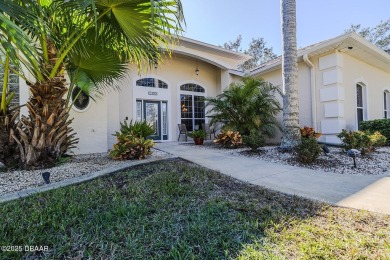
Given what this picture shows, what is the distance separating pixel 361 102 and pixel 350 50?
112 inches

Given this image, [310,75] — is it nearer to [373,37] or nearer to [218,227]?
[218,227]

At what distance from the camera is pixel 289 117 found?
7.00 m

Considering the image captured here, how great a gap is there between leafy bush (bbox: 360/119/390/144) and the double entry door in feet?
29.3

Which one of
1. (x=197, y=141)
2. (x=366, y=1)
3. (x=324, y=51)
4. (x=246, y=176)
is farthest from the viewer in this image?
(x=366, y=1)

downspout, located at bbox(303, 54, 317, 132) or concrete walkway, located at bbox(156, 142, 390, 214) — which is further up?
downspout, located at bbox(303, 54, 317, 132)

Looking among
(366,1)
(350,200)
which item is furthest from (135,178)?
(366,1)

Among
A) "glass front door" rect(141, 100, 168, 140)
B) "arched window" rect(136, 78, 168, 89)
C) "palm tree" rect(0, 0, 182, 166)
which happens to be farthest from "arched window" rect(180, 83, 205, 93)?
Answer: "palm tree" rect(0, 0, 182, 166)

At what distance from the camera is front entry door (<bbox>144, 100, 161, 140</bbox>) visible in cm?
1132

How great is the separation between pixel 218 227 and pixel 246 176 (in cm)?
249

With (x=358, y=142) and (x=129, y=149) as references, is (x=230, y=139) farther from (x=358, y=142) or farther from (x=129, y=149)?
(x=129, y=149)

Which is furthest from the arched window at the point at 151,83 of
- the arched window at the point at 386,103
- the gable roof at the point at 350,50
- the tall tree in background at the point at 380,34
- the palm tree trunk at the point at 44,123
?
the tall tree in background at the point at 380,34

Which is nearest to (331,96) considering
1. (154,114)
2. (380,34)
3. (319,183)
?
(319,183)

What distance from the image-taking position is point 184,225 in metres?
2.56

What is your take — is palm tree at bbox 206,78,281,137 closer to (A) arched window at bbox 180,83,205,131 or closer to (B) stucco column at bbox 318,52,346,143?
(B) stucco column at bbox 318,52,346,143
